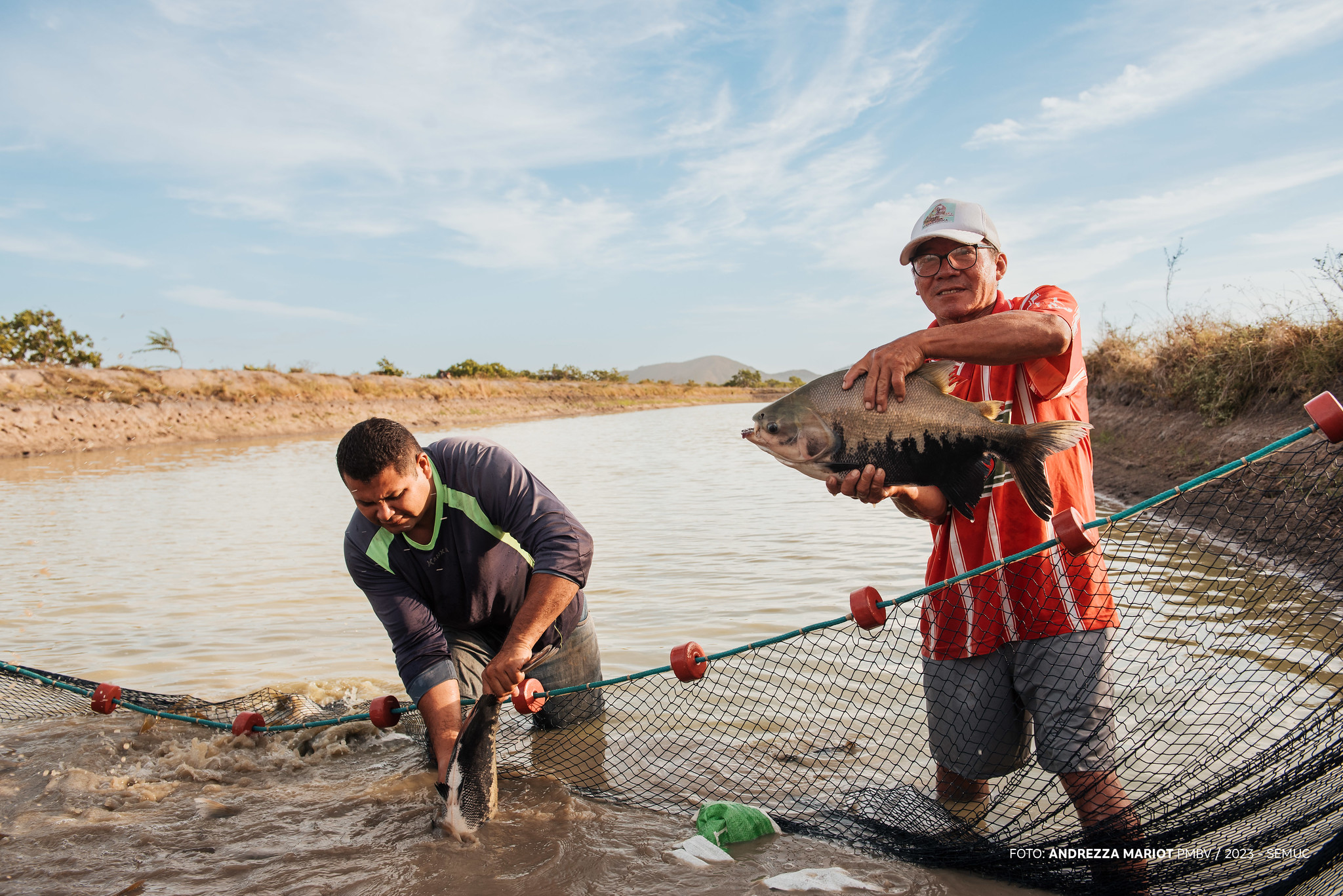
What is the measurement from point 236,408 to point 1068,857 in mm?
34309

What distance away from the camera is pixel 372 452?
3.51 meters

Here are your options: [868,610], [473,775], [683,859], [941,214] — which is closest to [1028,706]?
[868,610]

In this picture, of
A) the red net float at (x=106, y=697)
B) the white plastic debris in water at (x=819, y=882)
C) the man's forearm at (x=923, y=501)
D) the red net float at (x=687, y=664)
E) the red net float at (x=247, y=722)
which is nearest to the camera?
the man's forearm at (x=923, y=501)

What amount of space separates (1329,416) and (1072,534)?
2.34ft

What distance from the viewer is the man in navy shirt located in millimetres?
3592

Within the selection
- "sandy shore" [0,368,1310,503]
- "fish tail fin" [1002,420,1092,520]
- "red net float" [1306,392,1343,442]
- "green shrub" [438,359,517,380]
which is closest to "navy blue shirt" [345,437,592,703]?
"fish tail fin" [1002,420,1092,520]

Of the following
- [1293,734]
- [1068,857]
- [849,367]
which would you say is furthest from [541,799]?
[1293,734]

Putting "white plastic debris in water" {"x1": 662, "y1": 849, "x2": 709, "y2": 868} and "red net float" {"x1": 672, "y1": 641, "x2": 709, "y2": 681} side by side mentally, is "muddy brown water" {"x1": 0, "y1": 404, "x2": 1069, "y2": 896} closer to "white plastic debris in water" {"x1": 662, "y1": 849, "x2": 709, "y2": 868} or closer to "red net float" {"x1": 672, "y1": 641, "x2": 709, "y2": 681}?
"white plastic debris in water" {"x1": 662, "y1": 849, "x2": 709, "y2": 868}

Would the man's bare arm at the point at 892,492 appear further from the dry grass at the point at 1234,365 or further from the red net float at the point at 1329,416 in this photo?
the dry grass at the point at 1234,365

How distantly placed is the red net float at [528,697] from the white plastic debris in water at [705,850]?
2.85 ft

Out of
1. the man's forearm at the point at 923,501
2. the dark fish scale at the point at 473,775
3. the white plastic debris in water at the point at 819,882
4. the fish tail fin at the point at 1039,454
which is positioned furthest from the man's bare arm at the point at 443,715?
the fish tail fin at the point at 1039,454

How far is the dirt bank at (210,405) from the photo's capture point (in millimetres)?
24859

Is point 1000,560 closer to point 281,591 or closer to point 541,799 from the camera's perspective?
point 541,799

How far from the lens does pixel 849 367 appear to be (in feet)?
8.95
